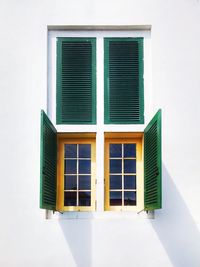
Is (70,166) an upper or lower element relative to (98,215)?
upper

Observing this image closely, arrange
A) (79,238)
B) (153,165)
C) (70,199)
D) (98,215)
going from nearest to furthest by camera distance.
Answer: (153,165)
(79,238)
(98,215)
(70,199)

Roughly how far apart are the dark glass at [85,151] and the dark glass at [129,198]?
2.22ft

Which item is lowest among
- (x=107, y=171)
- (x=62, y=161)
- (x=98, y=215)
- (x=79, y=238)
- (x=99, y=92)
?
(x=79, y=238)

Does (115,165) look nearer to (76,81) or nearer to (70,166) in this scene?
(70,166)

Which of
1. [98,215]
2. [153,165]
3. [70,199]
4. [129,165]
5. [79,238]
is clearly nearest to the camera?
[153,165]

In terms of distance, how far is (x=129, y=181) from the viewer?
877 centimetres

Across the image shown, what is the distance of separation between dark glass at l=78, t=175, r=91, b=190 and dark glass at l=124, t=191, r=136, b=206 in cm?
47

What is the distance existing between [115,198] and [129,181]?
28 centimetres

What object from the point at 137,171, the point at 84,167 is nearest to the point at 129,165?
the point at 137,171

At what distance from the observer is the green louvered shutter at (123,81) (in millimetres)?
8703

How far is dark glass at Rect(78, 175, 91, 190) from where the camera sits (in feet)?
28.7

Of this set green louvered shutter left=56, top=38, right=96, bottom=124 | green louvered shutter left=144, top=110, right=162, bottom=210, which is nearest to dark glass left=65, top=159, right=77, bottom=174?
green louvered shutter left=56, top=38, right=96, bottom=124
